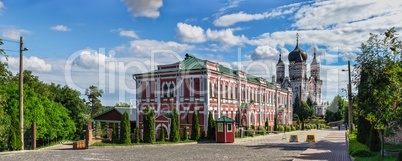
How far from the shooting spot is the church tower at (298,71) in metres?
84.1

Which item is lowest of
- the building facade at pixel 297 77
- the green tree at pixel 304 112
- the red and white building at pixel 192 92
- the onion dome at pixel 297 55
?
the green tree at pixel 304 112

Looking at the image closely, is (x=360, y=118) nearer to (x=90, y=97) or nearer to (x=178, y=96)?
(x=178, y=96)

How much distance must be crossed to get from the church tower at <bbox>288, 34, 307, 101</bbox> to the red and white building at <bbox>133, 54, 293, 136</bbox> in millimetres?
44237

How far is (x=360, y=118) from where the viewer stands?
21750 mm

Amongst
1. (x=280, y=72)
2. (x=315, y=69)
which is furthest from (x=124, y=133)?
(x=315, y=69)

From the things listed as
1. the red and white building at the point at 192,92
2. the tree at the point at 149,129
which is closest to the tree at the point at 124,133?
the tree at the point at 149,129

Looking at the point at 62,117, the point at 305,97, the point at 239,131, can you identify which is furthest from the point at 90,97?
the point at 305,97

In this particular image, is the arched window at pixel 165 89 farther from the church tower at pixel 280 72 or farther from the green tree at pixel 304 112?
the church tower at pixel 280 72

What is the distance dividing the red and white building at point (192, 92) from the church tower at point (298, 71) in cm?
4424

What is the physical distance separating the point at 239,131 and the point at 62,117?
18.8m

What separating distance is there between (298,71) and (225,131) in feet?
190

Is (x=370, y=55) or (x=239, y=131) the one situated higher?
(x=370, y=55)

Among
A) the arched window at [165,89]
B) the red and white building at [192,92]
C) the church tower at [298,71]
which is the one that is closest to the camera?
the red and white building at [192,92]

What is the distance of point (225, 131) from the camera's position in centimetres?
3006
